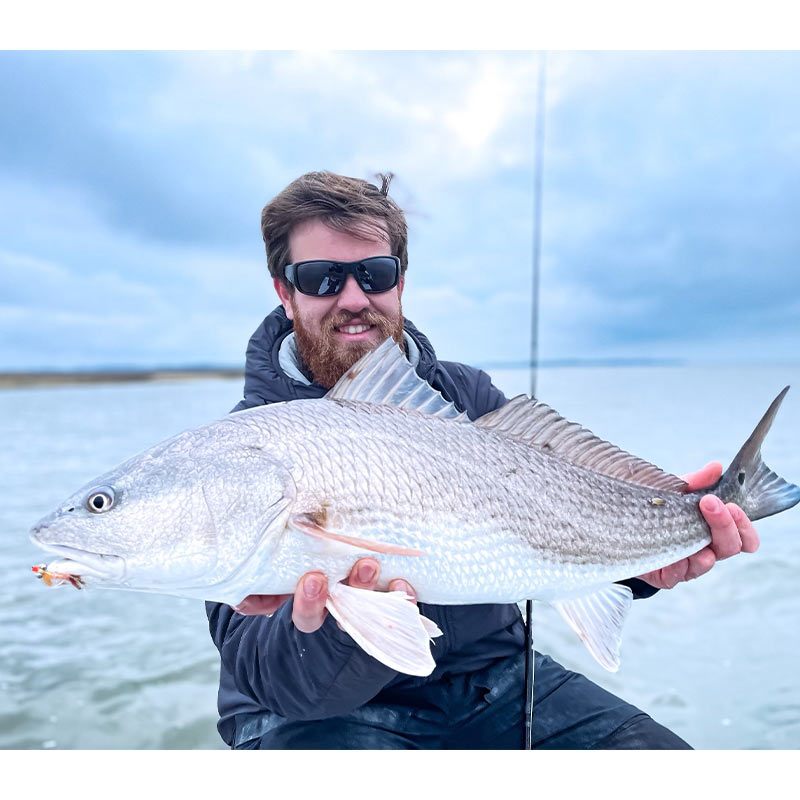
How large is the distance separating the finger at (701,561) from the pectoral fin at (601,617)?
11.8 inches

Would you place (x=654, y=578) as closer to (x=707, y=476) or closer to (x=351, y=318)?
(x=707, y=476)

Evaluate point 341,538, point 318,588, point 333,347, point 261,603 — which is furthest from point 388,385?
point 333,347

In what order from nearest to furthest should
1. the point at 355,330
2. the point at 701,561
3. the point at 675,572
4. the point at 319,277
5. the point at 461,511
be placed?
1. the point at 461,511
2. the point at 701,561
3. the point at 675,572
4. the point at 319,277
5. the point at 355,330

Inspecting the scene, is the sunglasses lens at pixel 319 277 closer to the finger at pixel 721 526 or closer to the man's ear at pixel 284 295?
the man's ear at pixel 284 295

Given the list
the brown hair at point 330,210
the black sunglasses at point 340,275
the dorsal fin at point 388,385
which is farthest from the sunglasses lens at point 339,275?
the dorsal fin at point 388,385

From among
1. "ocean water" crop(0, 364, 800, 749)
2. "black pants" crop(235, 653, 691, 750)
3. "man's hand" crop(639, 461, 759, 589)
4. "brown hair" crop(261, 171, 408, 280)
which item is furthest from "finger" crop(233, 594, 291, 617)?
"ocean water" crop(0, 364, 800, 749)

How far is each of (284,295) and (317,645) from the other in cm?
183

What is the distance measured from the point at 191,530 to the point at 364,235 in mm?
1734

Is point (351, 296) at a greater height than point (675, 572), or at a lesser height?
greater

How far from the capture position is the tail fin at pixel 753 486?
212cm

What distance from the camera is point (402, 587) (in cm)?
186

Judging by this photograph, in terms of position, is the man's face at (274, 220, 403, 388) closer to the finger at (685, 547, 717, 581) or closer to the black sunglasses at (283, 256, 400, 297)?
the black sunglasses at (283, 256, 400, 297)
